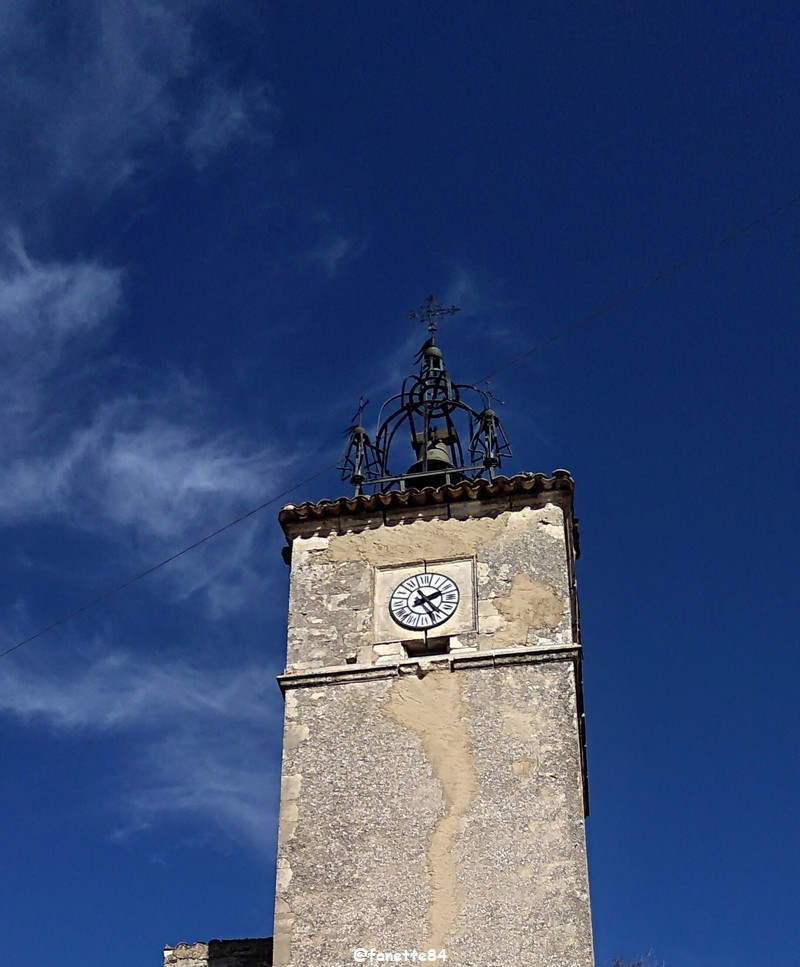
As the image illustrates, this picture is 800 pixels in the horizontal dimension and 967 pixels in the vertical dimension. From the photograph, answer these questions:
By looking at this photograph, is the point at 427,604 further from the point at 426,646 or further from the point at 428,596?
the point at 426,646

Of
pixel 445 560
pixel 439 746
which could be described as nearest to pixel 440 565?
pixel 445 560

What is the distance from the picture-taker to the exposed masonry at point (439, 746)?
40.2 feet

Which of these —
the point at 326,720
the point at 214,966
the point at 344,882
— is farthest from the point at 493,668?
the point at 214,966

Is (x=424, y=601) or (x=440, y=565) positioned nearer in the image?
(x=424, y=601)

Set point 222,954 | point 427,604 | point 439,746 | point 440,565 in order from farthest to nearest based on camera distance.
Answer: point 440,565, point 427,604, point 222,954, point 439,746

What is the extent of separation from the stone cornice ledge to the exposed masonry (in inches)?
Answer: 0.7

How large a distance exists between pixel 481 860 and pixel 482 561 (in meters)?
3.77

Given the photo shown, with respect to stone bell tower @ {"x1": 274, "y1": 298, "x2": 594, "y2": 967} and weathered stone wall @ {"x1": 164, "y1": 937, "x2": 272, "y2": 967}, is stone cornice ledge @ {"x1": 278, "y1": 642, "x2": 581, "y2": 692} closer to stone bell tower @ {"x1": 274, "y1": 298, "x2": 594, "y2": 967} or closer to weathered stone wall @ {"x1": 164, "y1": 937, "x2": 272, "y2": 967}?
stone bell tower @ {"x1": 274, "y1": 298, "x2": 594, "y2": 967}

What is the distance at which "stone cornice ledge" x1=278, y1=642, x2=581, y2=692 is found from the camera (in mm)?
13930

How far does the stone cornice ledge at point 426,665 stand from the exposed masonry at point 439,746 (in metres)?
0.02

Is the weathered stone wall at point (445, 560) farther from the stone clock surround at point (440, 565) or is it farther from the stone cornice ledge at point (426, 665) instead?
the stone cornice ledge at point (426, 665)

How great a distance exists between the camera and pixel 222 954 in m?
13.9

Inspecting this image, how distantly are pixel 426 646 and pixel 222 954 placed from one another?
4.07 m

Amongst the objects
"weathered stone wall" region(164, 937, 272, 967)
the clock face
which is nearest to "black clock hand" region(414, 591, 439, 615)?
the clock face
